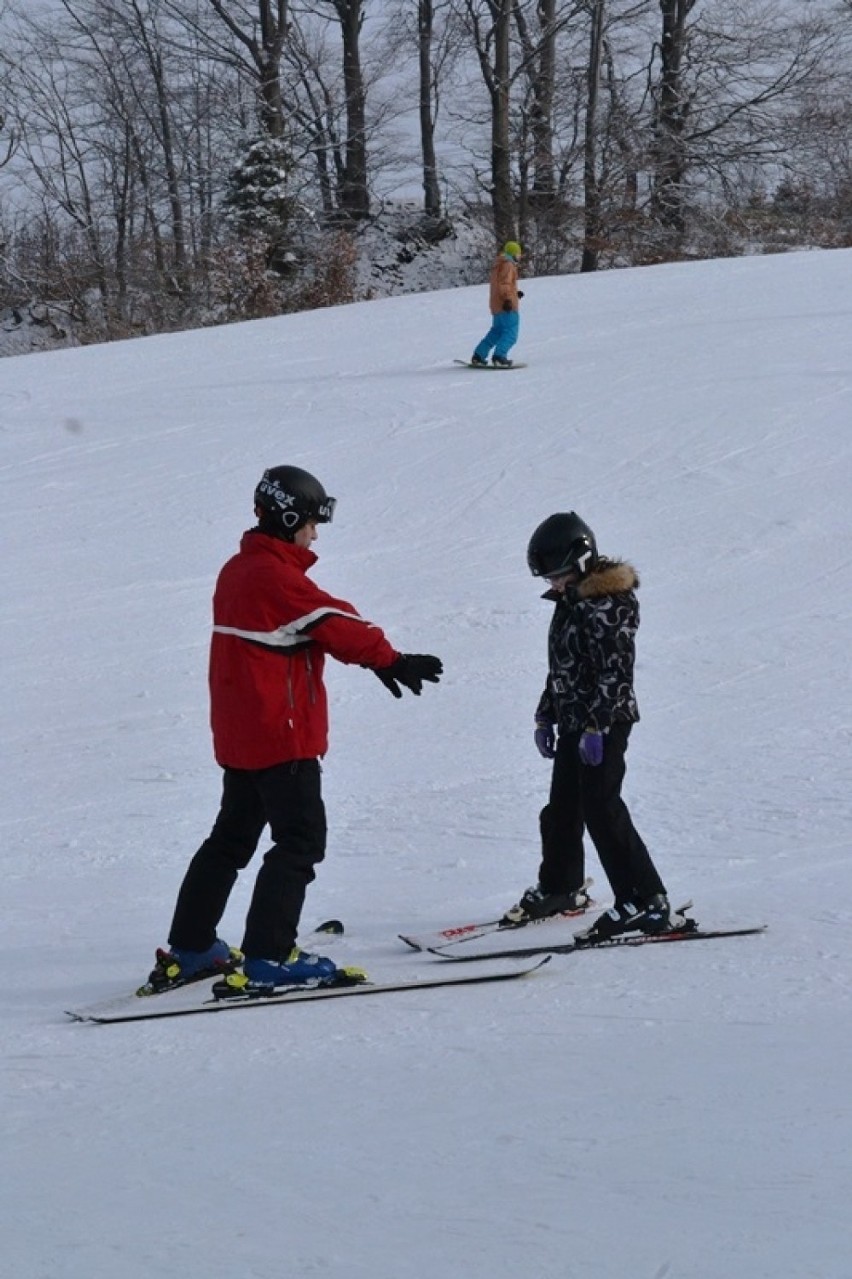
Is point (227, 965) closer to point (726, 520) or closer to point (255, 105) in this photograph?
point (726, 520)

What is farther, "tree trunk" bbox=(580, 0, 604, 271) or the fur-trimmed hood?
"tree trunk" bbox=(580, 0, 604, 271)

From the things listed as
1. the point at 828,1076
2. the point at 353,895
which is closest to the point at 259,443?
the point at 353,895

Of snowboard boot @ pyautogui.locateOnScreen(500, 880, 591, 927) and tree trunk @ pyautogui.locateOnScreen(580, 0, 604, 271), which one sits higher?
tree trunk @ pyautogui.locateOnScreen(580, 0, 604, 271)

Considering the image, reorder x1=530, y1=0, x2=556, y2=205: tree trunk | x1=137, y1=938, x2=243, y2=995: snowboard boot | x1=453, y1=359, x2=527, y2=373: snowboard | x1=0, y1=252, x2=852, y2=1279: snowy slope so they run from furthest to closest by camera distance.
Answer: x1=530, y1=0, x2=556, y2=205: tree trunk → x1=453, y1=359, x2=527, y2=373: snowboard → x1=137, y1=938, x2=243, y2=995: snowboard boot → x1=0, y1=252, x2=852, y2=1279: snowy slope

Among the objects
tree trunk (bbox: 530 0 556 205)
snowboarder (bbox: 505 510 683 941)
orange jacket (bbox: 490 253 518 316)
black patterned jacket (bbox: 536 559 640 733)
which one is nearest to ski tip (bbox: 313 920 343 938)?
snowboarder (bbox: 505 510 683 941)

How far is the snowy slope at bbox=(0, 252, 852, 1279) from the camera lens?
303cm

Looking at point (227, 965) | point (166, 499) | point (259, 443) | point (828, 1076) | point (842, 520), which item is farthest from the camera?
point (259, 443)

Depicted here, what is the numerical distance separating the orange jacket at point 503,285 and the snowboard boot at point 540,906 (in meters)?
12.6

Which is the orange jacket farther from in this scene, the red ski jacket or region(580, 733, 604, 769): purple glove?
the red ski jacket

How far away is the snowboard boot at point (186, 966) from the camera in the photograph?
4.91 meters

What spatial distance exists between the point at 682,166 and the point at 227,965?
35814 mm

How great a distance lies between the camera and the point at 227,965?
5008 millimetres

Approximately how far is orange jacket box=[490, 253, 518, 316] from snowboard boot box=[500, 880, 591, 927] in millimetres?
12568

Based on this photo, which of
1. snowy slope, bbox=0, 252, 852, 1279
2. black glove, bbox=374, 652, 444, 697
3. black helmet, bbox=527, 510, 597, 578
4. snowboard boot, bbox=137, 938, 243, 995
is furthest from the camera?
black helmet, bbox=527, 510, 597, 578
